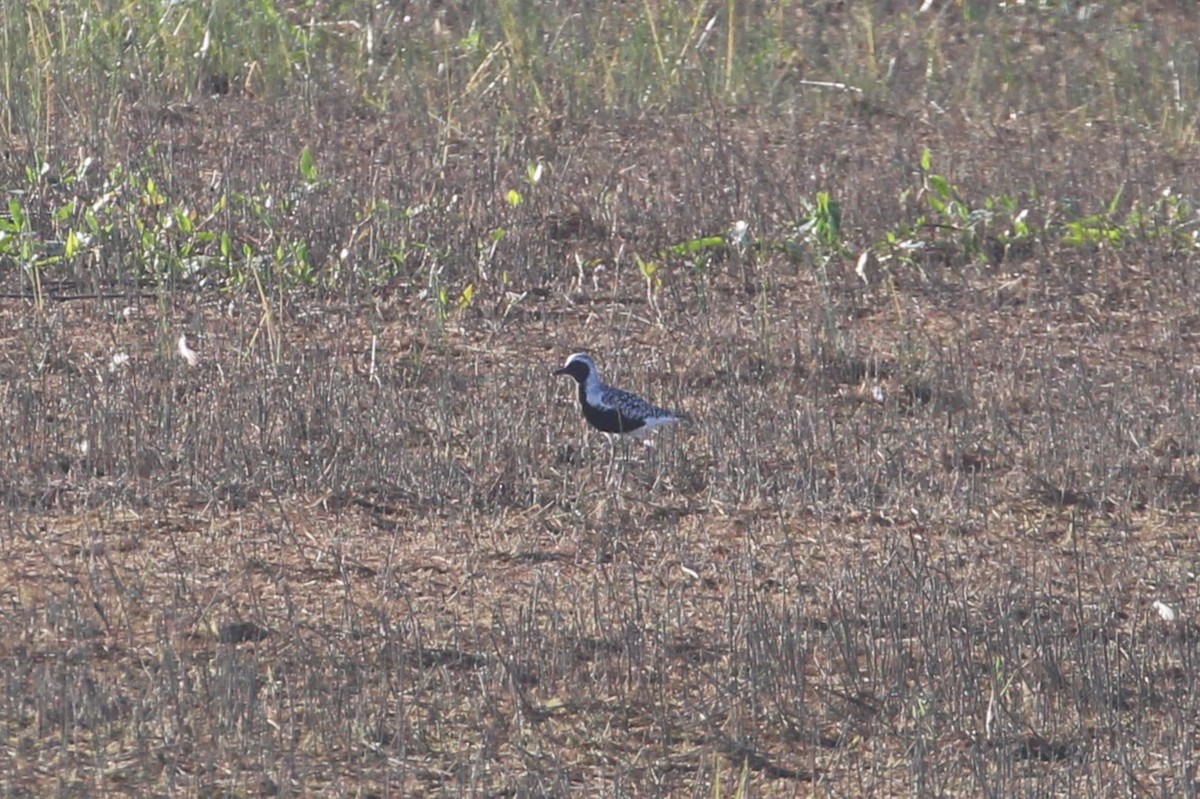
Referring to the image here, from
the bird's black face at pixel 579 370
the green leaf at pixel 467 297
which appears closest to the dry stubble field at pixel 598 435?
the green leaf at pixel 467 297

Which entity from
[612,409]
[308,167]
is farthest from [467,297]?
[612,409]

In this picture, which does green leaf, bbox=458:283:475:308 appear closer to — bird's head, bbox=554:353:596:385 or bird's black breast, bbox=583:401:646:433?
bird's head, bbox=554:353:596:385

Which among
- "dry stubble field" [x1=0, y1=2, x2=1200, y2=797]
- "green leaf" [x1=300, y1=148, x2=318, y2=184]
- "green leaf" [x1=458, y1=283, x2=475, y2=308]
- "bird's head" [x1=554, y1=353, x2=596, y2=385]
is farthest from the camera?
"green leaf" [x1=300, y1=148, x2=318, y2=184]

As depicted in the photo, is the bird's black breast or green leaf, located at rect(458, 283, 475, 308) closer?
the bird's black breast

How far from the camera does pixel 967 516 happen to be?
250 inches

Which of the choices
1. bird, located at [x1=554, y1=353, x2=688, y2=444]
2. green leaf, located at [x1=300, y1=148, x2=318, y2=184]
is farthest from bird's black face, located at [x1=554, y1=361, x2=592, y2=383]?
green leaf, located at [x1=300, y1=148, x2=318, y2=184]

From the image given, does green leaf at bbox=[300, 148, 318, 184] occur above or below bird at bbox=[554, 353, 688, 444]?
above

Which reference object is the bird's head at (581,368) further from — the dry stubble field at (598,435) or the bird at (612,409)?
the dry stubble field at (598,435)

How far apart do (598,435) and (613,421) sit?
1.36ft

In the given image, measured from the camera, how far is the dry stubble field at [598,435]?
4.82 metres

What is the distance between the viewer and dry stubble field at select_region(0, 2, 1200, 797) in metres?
4.82

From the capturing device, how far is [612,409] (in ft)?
21.4

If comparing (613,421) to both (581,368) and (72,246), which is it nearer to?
(581,368)

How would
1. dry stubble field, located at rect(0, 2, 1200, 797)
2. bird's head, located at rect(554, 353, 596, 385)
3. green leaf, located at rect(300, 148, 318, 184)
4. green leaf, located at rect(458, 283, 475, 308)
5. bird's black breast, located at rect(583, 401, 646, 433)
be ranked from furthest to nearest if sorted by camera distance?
green leaf, located at rect(300, 148, 318, 184)
green leaf, located at rect(458, 283, 475, 308)
bird's head, located at rect(554, 353, 596, 385)
bird's black breast, located at rect(583, 401, 646, 433)
dry stubble field, located at rect(0, 2, 1200, 797)
